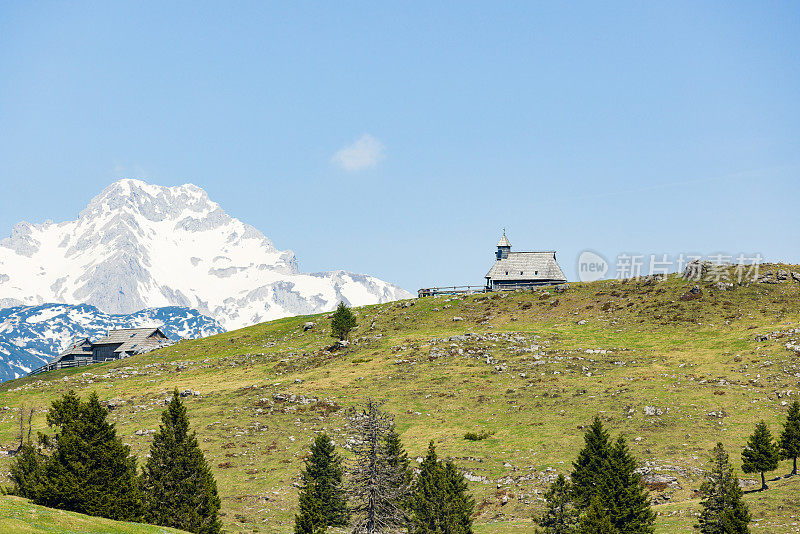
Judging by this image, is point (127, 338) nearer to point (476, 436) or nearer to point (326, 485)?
point (476, 436)

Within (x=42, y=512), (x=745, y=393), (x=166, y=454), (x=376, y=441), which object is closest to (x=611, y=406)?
(x=745, y=393)

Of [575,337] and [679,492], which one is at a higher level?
[575,337]

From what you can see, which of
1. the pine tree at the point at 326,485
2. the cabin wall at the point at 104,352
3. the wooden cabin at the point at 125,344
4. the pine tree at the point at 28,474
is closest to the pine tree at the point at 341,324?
the pine tree at the point at 326,485

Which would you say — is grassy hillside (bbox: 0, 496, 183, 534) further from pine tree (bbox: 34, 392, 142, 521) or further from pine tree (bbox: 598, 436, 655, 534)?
pine tree (bbox: 598, 436, 655, 534)

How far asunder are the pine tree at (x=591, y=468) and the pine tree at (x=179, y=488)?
21.3 metres

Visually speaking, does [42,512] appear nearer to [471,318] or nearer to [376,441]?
[376,441]

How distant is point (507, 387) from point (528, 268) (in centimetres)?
5601

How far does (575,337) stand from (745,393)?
2509 centimetres

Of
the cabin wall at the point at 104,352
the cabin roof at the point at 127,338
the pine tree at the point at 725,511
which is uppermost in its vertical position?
the cabin roof at the point at 127,338

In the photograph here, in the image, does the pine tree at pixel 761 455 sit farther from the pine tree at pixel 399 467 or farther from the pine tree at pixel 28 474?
the pine tree at pixel 28 474

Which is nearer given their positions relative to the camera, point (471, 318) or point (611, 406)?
point (611, 406)

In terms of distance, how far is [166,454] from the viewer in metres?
41.9

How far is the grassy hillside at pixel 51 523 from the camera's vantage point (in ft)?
101

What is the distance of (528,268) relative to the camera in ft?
409
